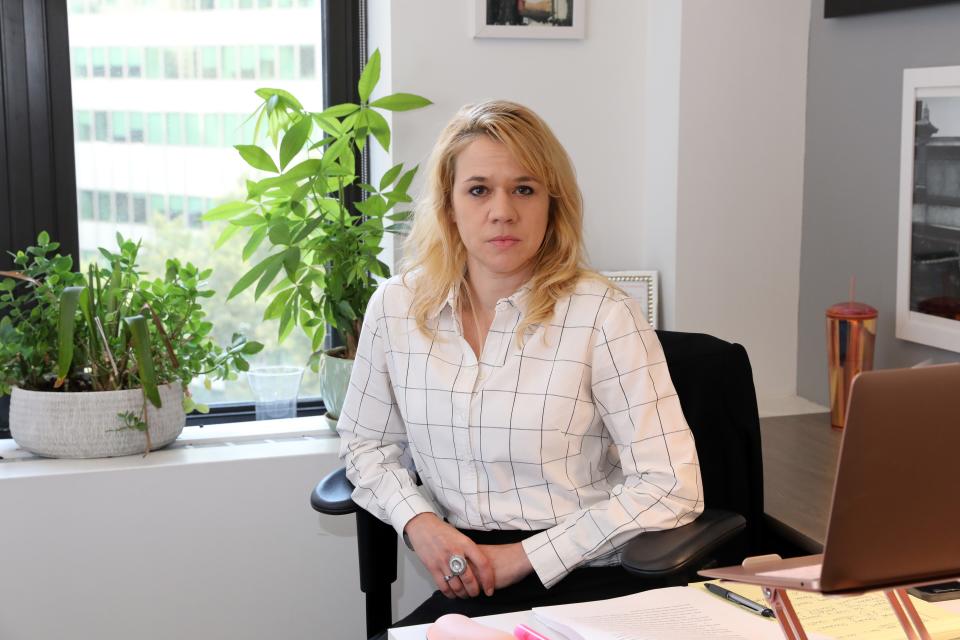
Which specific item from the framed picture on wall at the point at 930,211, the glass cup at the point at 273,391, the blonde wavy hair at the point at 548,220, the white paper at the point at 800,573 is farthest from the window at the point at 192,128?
the white paper at the point at 800,573

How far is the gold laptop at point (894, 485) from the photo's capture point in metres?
0.88

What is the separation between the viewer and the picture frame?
2611 millimetres

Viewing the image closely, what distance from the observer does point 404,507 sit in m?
1.71

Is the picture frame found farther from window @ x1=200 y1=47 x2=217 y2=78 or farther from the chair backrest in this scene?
window @ x1=200 y1=47 x2=217 y2=78

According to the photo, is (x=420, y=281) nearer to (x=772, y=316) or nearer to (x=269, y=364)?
(x=269, y=364)

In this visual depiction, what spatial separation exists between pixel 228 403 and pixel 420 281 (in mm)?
1098

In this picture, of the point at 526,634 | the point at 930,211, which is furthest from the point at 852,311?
the point at 526,634

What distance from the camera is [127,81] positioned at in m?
2.58

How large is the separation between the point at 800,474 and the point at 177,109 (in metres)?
1.69

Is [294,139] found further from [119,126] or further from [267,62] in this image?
[119,126]

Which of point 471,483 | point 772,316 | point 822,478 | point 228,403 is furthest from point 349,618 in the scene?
point 772,316

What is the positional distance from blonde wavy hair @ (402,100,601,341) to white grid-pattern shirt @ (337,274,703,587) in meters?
0.03

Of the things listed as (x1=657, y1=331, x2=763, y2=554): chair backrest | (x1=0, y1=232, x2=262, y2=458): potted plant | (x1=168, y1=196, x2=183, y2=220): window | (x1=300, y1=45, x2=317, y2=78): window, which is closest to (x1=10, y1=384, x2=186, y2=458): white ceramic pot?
(x1=0, y1=232, x2=262, y2=458): potted plant

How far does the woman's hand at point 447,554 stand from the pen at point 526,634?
475 mm
